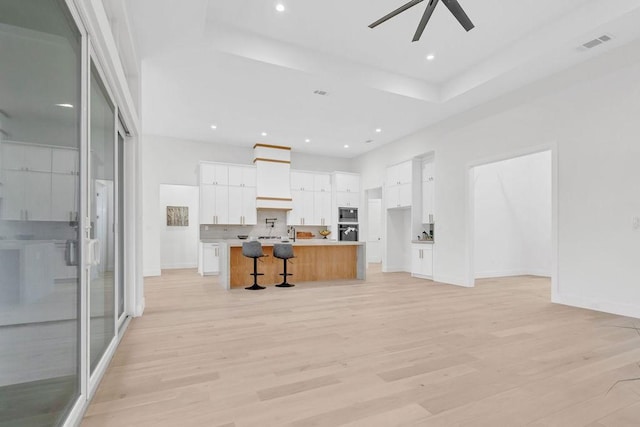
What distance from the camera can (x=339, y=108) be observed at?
621cm

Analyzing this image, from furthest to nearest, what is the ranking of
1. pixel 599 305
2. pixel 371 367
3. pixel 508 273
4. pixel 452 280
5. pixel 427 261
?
pixel 508 273, pixel 427 261, pixel 452 280, pixel 599 305, pixel 371 367

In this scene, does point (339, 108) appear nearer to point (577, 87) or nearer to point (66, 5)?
point (577, 87)

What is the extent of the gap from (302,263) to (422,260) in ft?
8.70

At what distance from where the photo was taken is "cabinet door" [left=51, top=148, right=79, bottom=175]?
1.55 metres

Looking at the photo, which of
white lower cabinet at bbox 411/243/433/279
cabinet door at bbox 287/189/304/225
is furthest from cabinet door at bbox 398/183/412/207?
cabinet door at bbox 287/189/304/225

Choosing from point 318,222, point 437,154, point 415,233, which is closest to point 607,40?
point 437,154

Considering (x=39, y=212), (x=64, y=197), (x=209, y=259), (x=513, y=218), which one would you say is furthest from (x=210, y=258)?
(x=513, y=218)

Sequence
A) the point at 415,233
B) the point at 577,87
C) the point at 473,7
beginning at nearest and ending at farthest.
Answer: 1. the point at 473,7
2. the point at 577,87
3. the point at 415,233

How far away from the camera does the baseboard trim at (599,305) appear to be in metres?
3.94

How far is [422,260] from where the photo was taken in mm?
7215

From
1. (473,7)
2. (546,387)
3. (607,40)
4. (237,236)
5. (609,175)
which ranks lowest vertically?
(546,387)

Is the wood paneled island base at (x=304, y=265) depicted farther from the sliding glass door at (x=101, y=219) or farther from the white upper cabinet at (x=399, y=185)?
the sliding glass door at (x=101, y=219)

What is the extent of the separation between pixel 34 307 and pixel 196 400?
3.49 ft

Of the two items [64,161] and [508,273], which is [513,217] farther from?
[64,161]
